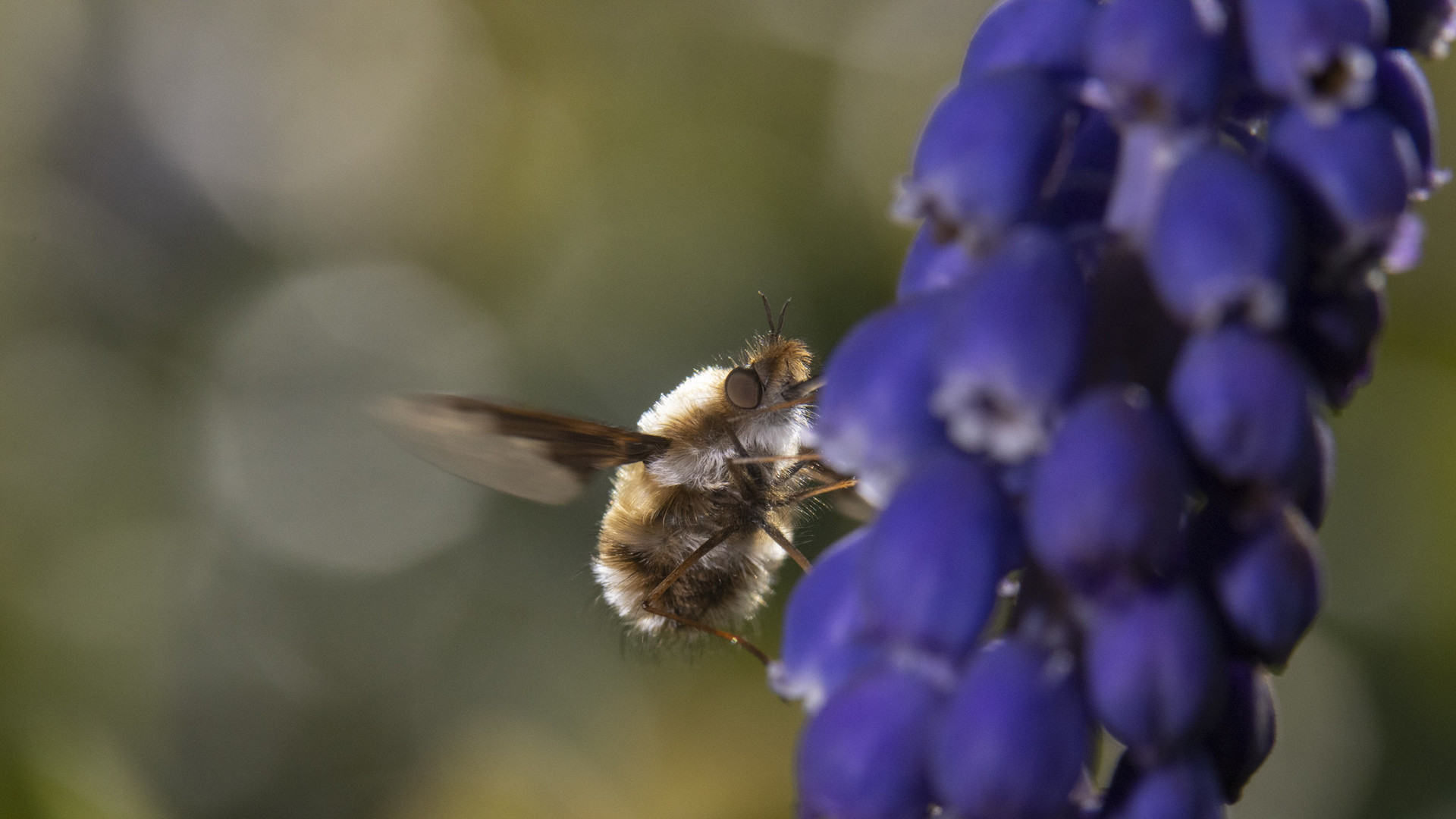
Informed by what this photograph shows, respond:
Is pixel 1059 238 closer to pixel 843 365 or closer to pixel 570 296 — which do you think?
pixel 843 365

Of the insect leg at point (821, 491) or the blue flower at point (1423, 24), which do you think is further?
the insect leg at point (821, 491)

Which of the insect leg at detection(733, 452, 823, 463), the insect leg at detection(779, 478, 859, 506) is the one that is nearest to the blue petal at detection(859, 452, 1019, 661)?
the insect leg at detection(779, 478, 859, 506)

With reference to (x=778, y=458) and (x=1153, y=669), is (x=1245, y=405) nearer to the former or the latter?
(x=1153, y=669)

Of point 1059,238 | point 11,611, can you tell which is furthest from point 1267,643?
point 11,611

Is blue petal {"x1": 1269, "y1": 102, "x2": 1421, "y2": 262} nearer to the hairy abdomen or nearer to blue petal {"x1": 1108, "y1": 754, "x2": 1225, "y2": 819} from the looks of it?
blue petal {"x1": 1108, "y1": 754, "x2": 1225, "y2": 819}

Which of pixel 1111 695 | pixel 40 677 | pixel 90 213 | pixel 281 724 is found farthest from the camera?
pixel 90 213

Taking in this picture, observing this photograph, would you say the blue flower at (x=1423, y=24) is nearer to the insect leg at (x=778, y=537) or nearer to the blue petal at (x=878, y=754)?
the blue petal at (x=878, y=754)

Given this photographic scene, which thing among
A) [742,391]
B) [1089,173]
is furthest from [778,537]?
[1089,173]

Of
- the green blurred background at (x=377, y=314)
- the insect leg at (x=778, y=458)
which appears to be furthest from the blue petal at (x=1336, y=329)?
the green blurred background at (x=377, y=314)
